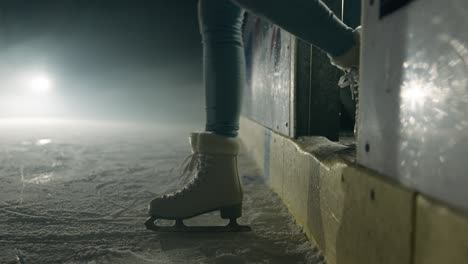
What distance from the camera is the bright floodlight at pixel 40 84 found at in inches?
359

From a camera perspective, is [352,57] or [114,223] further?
[114,223]

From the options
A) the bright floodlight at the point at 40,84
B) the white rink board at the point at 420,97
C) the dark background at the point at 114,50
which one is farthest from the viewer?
the bright floodlight at the point at 40,84

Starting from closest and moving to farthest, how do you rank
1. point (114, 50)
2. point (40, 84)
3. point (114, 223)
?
point (114, 223), point (114, 50), point (40, 84)

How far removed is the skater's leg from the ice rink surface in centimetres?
37

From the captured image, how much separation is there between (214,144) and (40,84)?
943cm

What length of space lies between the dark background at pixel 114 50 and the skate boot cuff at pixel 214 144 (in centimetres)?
672

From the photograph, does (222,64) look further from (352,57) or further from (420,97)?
(420,97)

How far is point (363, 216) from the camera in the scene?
2.34ft

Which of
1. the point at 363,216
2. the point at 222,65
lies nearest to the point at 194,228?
the point at 222,65

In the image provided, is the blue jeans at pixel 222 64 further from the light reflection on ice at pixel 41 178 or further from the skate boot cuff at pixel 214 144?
the light reflection on ice at pixel 41 178

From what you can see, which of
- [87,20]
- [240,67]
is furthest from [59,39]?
[240,67]

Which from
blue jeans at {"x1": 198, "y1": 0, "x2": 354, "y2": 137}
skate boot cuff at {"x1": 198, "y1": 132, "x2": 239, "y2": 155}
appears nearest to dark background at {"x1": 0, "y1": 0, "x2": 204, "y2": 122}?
blue jeans at {"x1": 198, "y1": 0, "x2": 354, "y2": 137}

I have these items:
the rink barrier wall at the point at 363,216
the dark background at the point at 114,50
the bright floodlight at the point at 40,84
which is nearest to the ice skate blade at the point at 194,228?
the rink barrier wall at the point at 363,216

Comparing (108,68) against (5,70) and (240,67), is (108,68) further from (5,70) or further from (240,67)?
(240,67)
